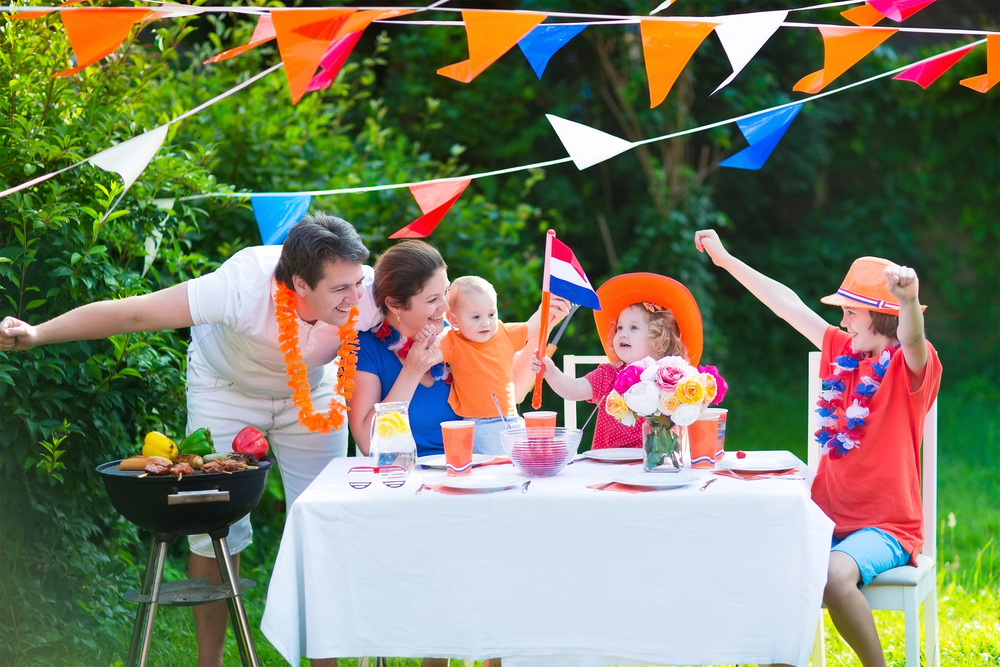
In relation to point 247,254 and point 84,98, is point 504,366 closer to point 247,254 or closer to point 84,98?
point 247,254

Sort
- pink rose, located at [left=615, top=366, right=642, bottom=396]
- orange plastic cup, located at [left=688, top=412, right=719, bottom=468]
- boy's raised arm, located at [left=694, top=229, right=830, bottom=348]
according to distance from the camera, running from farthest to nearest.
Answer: boy's raised arm, located at [left=694, top=229, right=830, bottom=348] < orange plastic cup, located at [left=688, top=412, right=719, bottom=468] < pink rose, located at [left=615, top=366, right=642, bottom=396]

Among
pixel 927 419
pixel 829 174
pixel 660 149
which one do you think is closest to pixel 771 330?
pixel 829 174

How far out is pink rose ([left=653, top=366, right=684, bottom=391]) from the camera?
89.4 inches

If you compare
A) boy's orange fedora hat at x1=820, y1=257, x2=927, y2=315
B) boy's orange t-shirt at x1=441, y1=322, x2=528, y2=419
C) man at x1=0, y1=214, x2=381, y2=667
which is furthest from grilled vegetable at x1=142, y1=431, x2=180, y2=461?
boy's orange fedora hat at x1=820, y1=257, x2=927, y2=315

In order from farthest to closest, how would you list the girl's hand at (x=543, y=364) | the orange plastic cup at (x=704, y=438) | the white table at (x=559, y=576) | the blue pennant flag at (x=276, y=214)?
the blue pennant flag at (x=276, y=214), the girl's hand at (x=543, y=364), the orange plastic cup at (x=704, y=438), the white table at (x=559, y=576)

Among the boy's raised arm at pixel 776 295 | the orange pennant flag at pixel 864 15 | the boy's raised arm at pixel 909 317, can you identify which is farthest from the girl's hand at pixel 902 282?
the orange pennant flag at pixel 864 15

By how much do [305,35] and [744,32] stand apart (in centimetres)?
110

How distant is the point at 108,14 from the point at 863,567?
225 centimetres

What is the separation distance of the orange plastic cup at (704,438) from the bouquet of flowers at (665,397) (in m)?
0.11

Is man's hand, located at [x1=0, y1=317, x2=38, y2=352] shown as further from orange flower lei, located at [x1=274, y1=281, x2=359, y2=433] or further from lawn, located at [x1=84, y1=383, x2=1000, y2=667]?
lawn, located at [x1=84, y1=383, x2=1000, y2=667]

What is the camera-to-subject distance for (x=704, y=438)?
245 centimetres

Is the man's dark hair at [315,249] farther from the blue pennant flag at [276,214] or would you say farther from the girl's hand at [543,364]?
the girl's hand at [543,364]

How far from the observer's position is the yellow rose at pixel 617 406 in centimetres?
241

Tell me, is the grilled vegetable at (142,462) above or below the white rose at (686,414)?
below
